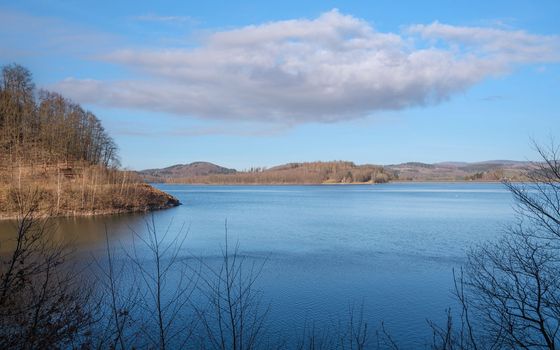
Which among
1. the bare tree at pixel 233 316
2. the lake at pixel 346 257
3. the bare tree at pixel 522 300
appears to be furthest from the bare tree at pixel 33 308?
the lake at pixel 346 257

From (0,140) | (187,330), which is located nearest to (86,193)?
(0,140)

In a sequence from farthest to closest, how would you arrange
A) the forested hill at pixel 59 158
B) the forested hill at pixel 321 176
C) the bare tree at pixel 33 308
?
the forested hill at pixel 321 176
the forested hill at pixel 59 158
the bare tree at pixel 33 308

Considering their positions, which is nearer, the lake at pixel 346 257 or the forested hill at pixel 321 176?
the lake at pixel 346 257

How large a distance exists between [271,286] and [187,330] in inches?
179

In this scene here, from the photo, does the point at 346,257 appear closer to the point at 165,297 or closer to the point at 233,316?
the point at 165,297

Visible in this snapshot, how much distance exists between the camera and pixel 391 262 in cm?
1906

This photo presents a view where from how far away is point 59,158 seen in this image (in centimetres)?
5375

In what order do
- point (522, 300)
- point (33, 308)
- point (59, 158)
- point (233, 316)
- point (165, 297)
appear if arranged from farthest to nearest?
point (59, 158), point (165, 297), point (233, 316), point (522, 300), point (33, 308)

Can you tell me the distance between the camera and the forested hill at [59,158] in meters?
41.8

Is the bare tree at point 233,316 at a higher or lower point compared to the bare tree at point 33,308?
lower

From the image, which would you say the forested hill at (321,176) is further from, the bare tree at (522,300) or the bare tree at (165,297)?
the bare tree at (522,300)

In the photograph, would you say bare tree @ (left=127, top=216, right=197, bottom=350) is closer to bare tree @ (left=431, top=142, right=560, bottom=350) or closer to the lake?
the lake

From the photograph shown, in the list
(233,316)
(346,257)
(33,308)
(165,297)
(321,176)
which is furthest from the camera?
(321,176)

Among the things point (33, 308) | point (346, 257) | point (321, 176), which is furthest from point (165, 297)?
point (321, 176)
